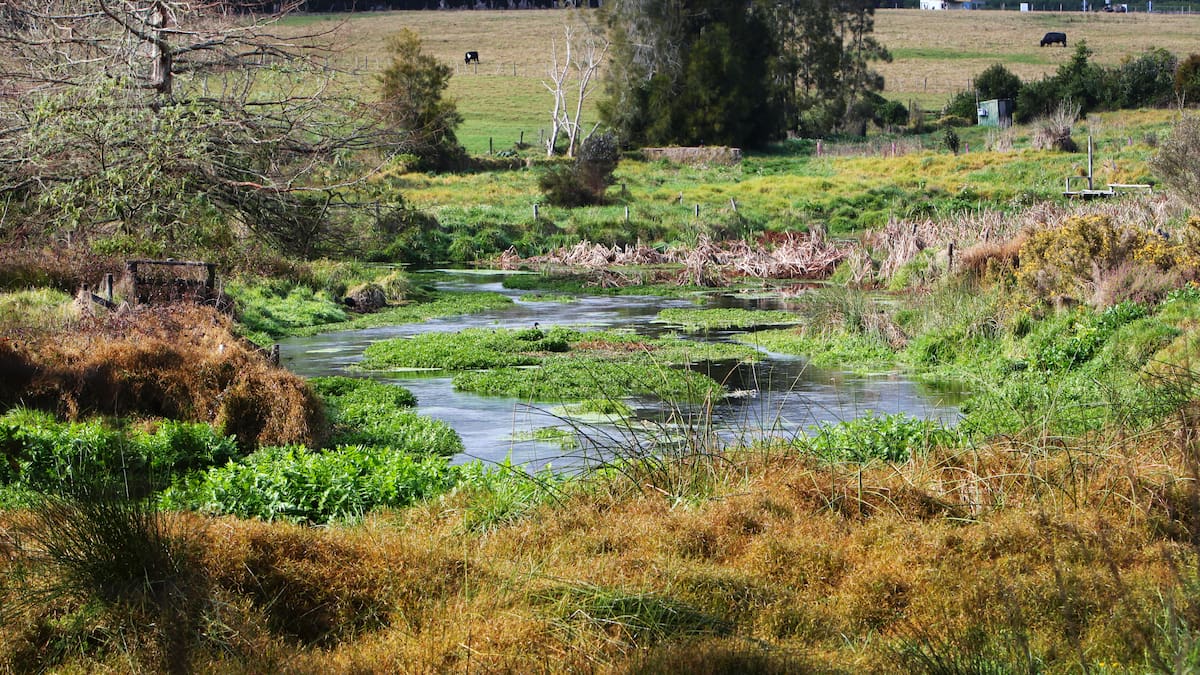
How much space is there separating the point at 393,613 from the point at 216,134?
19263 mm

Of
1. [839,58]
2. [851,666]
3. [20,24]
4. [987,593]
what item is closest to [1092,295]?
[987,593]

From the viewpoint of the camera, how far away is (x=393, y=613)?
6.58 meters

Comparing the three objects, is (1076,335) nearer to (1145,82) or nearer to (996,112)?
(996,112)

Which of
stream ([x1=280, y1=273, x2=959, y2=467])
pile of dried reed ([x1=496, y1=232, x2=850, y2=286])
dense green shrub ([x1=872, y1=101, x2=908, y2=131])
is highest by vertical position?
dense green shrub ([x1=872, y1=101, x2=908, y2=131])

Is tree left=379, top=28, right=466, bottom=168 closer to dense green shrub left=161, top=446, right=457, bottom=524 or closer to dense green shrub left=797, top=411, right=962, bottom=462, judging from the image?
dense green shrub left=797, top=411, right=962, bottom=462

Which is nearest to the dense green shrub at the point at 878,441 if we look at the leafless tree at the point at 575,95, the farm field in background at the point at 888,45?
the leafless tree at the point at 575,95

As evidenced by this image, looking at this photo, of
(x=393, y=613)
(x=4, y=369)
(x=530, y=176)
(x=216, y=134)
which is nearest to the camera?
(x=393, y=613)

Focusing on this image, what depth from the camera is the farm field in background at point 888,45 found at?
85.9 metres

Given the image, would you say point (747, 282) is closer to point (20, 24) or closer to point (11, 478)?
point (20, 24)

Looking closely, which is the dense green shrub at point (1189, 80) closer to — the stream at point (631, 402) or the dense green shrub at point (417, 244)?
the dense green shrub at point (417, 244)

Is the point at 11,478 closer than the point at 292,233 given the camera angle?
Yes

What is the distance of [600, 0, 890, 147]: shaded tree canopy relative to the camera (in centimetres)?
6800

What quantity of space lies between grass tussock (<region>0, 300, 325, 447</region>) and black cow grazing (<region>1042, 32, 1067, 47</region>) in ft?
360

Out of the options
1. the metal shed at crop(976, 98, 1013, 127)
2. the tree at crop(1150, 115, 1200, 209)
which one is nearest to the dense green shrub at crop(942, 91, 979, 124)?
the metal shed at crop(976, 98, 1013, 127)
